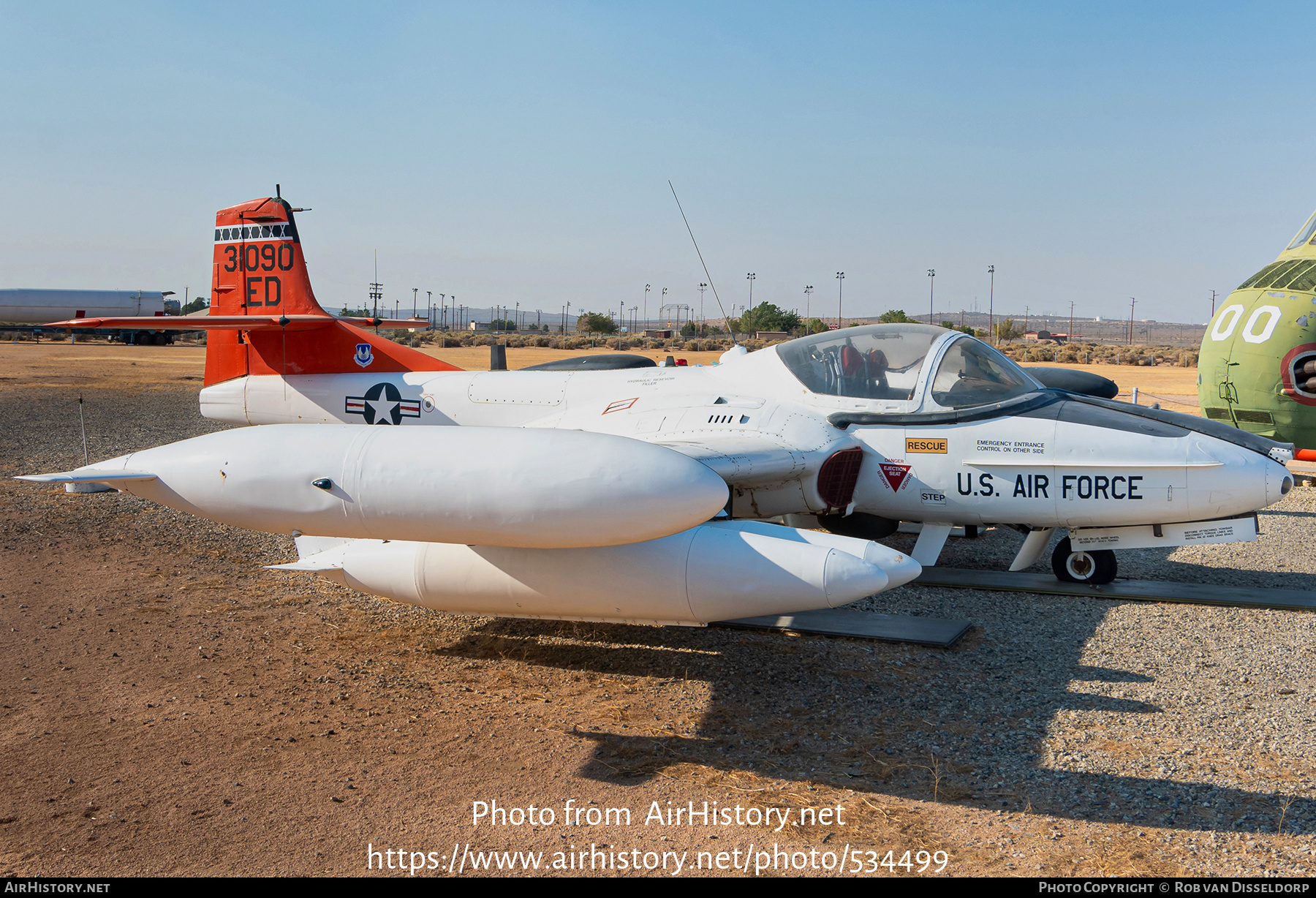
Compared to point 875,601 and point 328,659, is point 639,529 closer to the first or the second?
point 328,659

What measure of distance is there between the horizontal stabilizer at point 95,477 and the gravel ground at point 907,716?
53.9 inches

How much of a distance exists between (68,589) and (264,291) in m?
4.21

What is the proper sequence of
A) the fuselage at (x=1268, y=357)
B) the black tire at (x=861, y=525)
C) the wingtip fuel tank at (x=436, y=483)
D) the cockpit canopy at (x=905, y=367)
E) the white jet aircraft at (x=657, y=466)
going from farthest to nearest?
the fuselage at (x=1268, y=357) → the black tire at (x=861, y=525) → the cockpit canopy at (x=905, y=367) → the white jet aircraft at (x=657, y=466) → the wingtip fuel tank at (x=436, y=483)

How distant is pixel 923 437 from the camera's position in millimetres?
7738

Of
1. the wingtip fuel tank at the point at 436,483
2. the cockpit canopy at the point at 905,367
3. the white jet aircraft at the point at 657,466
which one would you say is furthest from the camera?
the cockpit canopy at the point at 905,367

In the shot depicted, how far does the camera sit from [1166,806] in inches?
167

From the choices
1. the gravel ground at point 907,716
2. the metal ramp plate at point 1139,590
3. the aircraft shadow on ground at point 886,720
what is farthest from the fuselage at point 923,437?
the aircraft shadow on ground at point 886,720

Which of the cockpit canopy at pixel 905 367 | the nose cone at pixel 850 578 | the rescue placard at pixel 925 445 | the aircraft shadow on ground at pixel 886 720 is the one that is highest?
the cockpit canopy at pixel 905 367

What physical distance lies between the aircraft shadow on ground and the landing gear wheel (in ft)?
2.80

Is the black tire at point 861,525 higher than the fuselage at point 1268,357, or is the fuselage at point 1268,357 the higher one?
the fuselage at point 1268,357

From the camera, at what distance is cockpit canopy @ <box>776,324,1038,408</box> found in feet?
25.5

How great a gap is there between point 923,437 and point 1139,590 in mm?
2347

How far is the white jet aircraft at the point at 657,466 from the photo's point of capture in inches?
197

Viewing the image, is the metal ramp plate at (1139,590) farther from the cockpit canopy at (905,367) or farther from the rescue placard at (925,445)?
the cockpit canopy at (905,367)
